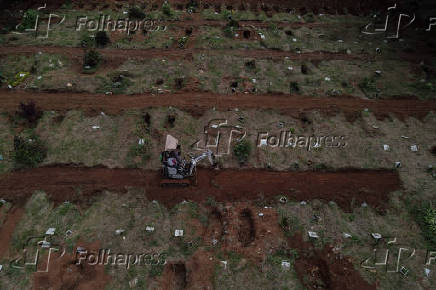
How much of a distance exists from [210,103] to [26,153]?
9.38 m

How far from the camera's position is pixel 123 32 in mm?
20312

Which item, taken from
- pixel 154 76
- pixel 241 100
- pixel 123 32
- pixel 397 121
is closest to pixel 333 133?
pixel 397 121

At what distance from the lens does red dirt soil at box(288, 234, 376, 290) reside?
383 inches

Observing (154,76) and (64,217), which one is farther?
(154,76)

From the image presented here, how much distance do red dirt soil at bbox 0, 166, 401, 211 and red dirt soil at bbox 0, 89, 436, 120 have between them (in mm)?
3971

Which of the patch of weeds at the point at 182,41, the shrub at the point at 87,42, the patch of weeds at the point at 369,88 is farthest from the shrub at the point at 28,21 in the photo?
the patch of weeds at the point at 369,88

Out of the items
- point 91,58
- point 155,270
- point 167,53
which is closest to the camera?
point 155,270

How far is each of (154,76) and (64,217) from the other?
9635 millimetres

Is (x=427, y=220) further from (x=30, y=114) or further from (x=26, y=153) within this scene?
(x=30, y=114)

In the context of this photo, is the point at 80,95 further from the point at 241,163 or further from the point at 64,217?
the point at 241,163

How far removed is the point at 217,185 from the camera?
484 inches

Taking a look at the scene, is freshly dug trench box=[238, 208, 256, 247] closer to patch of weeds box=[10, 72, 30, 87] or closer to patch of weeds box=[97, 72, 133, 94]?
patch of weeds box=[97, 72, 133, 94]

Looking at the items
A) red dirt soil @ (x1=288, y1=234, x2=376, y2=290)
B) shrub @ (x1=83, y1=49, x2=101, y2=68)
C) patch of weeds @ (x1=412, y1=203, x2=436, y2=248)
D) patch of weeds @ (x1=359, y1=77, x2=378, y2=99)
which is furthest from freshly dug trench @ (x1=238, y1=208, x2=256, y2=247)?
shrub @ (x1=83, y1=49, x2=101, y2=68)

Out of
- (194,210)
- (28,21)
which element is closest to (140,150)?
(194,210)
